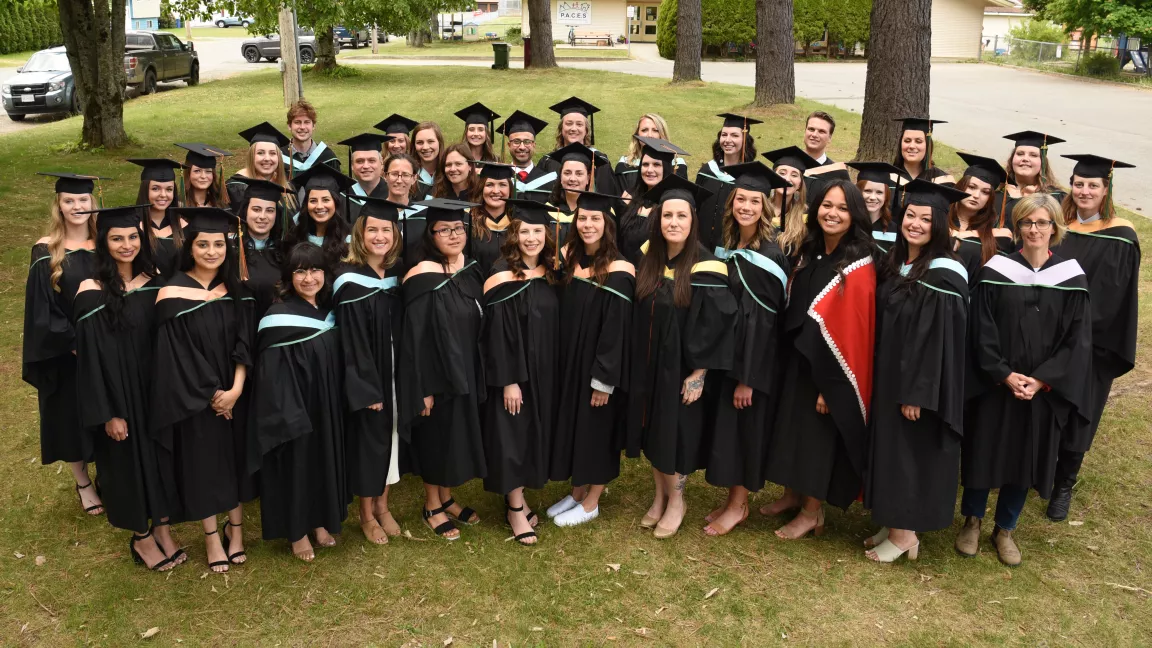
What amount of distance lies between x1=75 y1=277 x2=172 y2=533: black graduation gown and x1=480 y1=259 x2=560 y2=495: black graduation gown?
1.74 metres

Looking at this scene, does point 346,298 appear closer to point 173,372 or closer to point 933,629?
point 173,372

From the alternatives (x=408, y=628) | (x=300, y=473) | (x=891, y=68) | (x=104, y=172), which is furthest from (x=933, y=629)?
(x=104, y=172)

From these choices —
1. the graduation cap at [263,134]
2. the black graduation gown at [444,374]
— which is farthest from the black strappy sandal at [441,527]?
the graduation cap at [263,134]

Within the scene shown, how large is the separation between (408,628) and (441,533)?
2.91ft

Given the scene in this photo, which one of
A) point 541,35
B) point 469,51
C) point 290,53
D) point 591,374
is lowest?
point 591,374

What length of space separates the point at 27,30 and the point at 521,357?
43.1 m

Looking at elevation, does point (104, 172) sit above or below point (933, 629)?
above

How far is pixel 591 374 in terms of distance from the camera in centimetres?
508

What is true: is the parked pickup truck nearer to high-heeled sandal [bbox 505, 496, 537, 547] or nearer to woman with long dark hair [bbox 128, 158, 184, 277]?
woman with long dark hair [bbox 128, 158, 184, 277]

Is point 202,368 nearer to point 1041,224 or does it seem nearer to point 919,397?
point 919,397

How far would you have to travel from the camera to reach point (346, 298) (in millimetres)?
4777

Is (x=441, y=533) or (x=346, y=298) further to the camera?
(x=441, y=533)

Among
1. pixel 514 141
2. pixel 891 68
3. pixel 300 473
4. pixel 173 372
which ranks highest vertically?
pixel 891 68

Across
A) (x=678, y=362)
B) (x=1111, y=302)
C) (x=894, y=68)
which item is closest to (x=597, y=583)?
(x=678, y=362)
